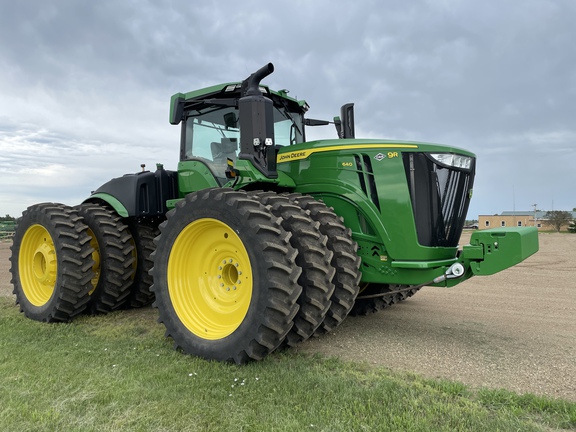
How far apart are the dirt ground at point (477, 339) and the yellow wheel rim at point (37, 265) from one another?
392 centimetres

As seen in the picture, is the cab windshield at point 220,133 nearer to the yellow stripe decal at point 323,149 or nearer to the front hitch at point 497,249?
the yellow stripe decal at point 323,149

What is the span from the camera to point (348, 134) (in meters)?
6.43

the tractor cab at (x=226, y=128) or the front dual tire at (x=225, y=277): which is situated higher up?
the tractor cab at (x=226, y=128)

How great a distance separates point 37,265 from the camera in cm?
683

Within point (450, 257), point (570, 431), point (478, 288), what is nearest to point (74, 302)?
point (450, 257)

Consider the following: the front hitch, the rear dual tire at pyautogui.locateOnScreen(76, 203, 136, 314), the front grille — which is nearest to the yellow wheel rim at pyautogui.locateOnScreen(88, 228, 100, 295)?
the rear dual tire at pyautogui.locateOnScreen(76, 203, 136, 314)

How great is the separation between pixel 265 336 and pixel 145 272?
342 cm

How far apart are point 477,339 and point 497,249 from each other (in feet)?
4.20

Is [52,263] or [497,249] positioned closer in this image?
[497,249]

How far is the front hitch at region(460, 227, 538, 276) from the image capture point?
14.2 ft

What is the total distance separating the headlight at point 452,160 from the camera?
190 inches

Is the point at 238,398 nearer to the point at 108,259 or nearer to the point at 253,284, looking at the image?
the point at 253,284

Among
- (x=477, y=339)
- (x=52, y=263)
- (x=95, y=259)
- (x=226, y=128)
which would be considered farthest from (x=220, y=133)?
(x=477, y=339)

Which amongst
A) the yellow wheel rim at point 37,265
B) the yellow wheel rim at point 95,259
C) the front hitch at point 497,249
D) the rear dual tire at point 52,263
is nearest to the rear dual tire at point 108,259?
the yellow wheel rim at point 95,259
